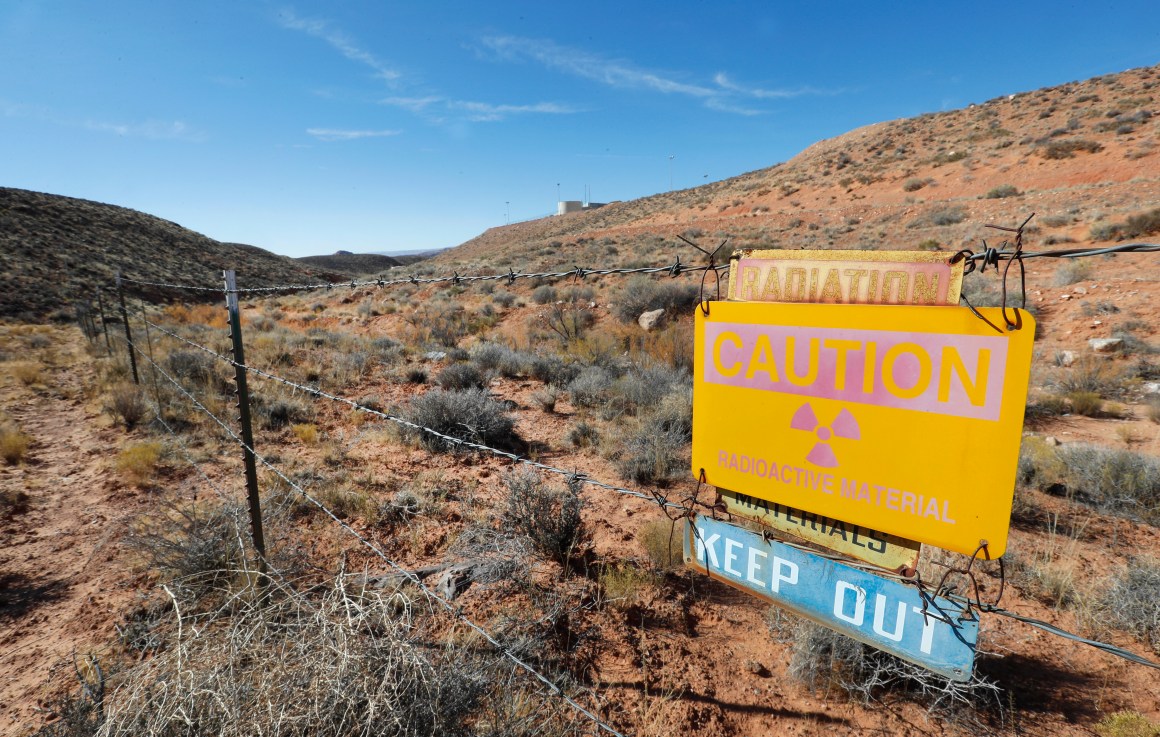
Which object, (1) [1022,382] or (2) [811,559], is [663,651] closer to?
(2) [811,559]

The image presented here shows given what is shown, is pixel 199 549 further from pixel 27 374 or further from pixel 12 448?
pixel 27 374

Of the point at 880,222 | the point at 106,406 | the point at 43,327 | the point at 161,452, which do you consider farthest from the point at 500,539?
the point at 880,222

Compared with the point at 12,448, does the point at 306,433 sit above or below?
below

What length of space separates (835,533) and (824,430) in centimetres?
32

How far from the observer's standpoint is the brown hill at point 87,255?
71.7 ft

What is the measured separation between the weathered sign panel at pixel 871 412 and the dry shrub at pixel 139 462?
635 cm

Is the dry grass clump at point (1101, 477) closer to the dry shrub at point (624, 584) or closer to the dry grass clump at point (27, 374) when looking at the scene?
the dry shrub at point (624, 584)

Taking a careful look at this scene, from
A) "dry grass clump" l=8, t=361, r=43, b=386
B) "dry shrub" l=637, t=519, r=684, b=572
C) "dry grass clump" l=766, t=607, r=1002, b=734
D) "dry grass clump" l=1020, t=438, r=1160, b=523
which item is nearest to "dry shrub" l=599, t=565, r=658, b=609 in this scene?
"dry shrub" l=637, t=519, r=684, b=572

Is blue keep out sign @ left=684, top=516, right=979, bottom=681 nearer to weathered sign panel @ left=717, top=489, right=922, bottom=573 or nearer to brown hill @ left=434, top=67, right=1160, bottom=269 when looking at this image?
weathered sign panel @ left=717, top=489, right=922, bottom=573

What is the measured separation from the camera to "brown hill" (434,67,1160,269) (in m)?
18.2

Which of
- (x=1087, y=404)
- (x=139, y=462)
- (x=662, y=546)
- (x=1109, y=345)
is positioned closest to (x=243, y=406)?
(x=662, y=546)

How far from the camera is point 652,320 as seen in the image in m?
12.5

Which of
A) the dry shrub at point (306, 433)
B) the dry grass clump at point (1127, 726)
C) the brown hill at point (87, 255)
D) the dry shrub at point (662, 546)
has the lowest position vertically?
the dry grass clump at point (1127, 726)

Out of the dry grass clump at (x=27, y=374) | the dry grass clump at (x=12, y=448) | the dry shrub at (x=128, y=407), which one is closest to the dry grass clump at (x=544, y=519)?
the dry grass clump at (x=12, y=448)
